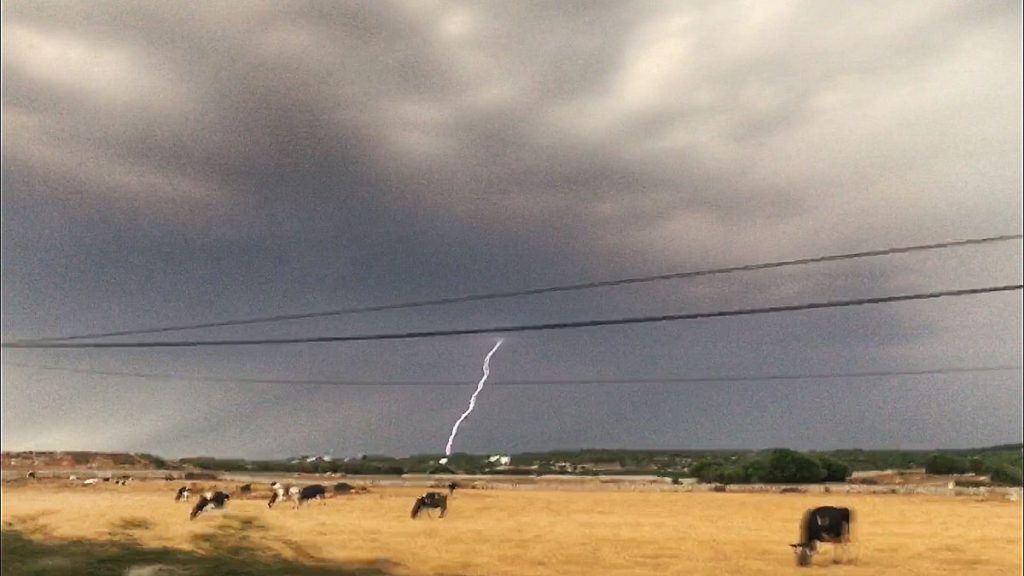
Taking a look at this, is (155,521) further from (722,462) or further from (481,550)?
(722,462)

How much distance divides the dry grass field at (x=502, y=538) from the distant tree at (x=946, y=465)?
720 inches

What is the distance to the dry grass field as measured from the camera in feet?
50.5

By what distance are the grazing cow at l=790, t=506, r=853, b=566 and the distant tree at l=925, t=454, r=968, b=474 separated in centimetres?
3700

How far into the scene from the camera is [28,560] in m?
13.6

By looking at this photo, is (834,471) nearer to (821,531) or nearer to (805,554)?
(821,531)

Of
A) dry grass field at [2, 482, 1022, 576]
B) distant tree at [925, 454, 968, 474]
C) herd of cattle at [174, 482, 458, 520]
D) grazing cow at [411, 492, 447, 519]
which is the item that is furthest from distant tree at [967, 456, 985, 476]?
grazing cow at [411, 492, 447, 519]

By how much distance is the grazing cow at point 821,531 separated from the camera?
17.2m

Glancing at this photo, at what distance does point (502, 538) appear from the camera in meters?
21.3

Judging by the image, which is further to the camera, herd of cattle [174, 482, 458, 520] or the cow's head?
herd of cattle [174, 482, 458, 520]

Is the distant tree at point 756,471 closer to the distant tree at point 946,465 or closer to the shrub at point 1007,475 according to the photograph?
the distant tree at point 946,465

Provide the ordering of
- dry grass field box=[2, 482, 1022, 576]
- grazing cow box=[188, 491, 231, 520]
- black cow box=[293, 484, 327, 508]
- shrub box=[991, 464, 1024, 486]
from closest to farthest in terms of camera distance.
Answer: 1. dry grass field box=[2, 482, 1022, 576]
2. grazing cow box=[188, 491, 231, 520]
3. black cow box=[293, 484, 327, 508]
4. shrub box=[991, 464, 1024, 486]

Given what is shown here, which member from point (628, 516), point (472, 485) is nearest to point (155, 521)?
point (628, 516)

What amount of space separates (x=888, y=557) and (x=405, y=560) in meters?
11.7

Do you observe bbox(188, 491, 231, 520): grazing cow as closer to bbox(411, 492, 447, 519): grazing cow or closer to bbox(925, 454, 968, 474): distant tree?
bbox(411, 492, 447, 519): grazing cow
